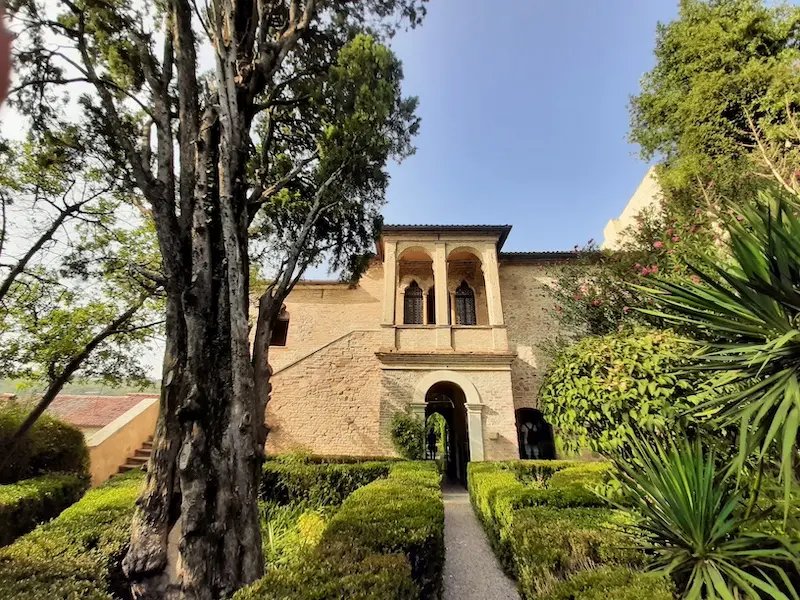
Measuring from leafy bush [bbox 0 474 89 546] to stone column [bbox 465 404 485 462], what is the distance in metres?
10.6

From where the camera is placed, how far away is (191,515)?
332 cm

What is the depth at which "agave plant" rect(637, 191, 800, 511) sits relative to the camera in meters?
2.48

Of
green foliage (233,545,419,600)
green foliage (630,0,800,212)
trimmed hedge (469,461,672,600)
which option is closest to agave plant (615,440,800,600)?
trimmed hedge (469,461,672,600)

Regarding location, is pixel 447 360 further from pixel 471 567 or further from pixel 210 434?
pixel 210 434

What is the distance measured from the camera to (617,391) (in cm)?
419

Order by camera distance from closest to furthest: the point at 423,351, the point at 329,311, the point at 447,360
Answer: the point at 447,360 < the point at 423,351 < the point at 329,311

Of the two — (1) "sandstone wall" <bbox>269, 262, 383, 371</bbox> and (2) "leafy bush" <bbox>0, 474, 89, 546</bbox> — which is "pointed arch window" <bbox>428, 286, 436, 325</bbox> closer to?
(1) "sandstone wall" <bbox>269, 262, 383, 371</bbox>

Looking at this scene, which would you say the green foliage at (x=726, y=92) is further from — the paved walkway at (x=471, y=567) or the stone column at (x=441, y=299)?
the paved walkway at (x=471, y=567)

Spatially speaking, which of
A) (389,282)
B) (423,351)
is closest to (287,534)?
(423,351)

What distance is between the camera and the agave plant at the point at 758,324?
8.13 ft

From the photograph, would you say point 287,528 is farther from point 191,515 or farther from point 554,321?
point 554,321

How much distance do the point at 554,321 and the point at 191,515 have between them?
47.2 ft

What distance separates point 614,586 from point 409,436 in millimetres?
9203

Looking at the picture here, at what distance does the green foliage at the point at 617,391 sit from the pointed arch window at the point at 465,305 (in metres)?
10.8
